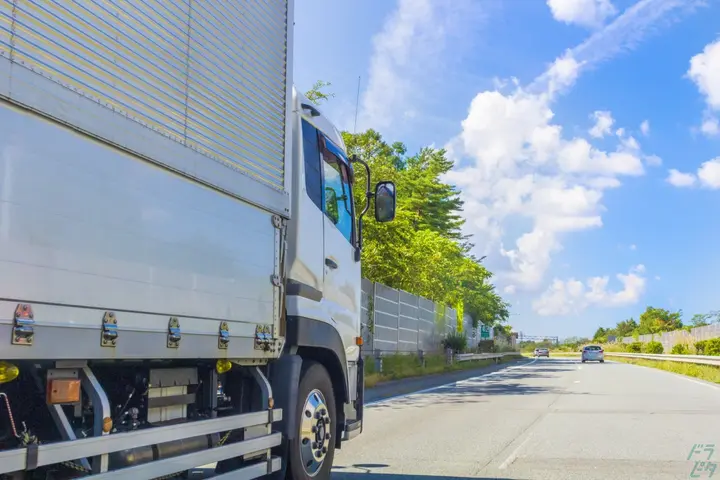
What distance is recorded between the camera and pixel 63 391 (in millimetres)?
3531

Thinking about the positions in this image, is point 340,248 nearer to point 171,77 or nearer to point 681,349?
point 171,77

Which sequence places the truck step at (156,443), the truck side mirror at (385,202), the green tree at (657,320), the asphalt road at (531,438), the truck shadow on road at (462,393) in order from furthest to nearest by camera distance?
the green tree at (657,320) → the truck shadow on road at (462,393) → the asphalt road at (531,438) → the truck side mirror at (385,202) → the truck step at (156,443)

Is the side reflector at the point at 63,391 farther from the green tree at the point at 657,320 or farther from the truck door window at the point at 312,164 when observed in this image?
the green tree at the point at 657,320

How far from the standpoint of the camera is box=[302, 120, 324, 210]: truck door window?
6.26 metres

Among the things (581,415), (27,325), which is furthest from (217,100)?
(581,415)

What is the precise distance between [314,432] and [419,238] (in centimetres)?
2805

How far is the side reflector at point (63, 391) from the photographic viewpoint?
11.5 feet

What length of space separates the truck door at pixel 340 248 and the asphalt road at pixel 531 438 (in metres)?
1.57

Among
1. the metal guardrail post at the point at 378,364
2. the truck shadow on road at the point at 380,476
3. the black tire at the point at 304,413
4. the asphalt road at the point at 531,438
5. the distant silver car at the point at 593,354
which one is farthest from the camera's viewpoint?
the distant silver car at the point at 593,354

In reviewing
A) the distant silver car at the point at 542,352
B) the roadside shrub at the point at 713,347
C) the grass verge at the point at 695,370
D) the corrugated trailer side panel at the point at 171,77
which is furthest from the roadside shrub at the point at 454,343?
the distant silver car at the point at 542,352

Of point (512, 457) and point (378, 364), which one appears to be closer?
point (512, 457)

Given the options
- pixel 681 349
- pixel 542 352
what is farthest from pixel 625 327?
pixel 681 349

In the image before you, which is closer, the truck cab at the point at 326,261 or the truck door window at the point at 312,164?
the truck cab at the point at 326,261

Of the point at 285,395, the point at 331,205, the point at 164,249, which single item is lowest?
the point at 285,395
